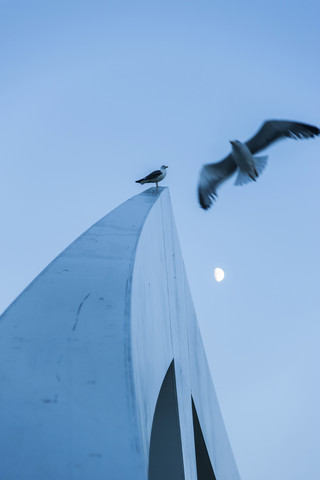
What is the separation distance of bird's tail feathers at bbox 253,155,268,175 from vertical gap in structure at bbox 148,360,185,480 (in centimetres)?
341

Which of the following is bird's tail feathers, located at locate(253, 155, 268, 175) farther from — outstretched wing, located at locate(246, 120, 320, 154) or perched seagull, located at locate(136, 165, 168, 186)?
perched seagull, located at locate(136, 165, 168, 186)

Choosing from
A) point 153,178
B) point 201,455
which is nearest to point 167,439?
point 201,455

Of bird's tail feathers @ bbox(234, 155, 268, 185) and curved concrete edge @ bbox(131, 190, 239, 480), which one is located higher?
bird's tail feathers @ bbox(234, 155, 268, 185)

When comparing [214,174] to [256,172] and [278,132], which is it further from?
[278,132]

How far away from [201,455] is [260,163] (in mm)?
4696

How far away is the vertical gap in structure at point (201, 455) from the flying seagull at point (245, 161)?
3.16 meters

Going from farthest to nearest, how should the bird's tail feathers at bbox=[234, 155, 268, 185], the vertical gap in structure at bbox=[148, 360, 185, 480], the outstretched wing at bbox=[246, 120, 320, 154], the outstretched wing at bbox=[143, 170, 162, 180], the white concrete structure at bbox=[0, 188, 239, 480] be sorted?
the outstretched wing at bbox=[143, 170, 162, 180], the bird's tail feathers at bbox=[234, 155, 268, 185], the outstretched wing at bbox=[246, 120, 320, 154], the vertical gap in structure at bbox=[148, 360, 185, 480], the white concrete structure at bbox=[0, 188, 239, 480]

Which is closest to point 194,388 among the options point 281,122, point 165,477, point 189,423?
point 189,423

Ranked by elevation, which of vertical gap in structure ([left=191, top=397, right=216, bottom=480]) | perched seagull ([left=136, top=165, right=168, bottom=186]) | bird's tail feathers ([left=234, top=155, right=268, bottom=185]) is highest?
perched seagull ([left=136, top=165, right=168, bottom=186])

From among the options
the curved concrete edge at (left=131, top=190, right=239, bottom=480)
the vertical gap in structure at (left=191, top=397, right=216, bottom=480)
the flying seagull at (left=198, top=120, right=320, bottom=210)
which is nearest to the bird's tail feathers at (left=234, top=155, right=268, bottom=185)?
the flying seagull at (left=198, top=120, right=320, bottom=210)

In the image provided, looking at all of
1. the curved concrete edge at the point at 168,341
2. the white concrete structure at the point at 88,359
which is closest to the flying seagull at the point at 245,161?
the curved concrete edge at the point at 168,341

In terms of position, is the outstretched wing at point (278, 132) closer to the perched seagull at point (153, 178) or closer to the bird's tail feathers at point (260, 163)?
the bird's tail feathers at point (260, 163)

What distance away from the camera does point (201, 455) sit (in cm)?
839

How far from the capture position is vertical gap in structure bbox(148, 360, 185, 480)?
563 centimetres
